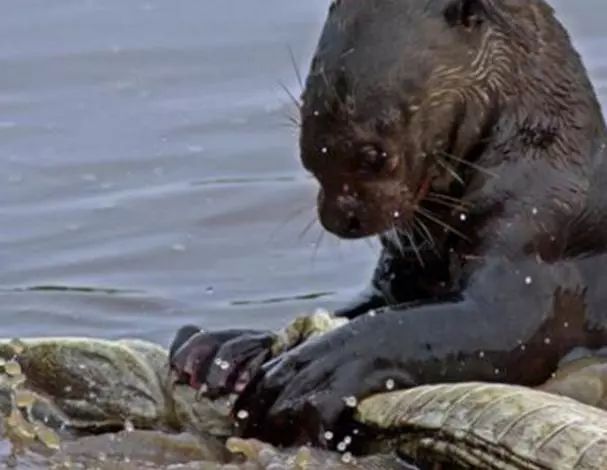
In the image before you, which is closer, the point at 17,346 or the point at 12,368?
the point at 12,368

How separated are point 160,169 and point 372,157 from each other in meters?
3.89

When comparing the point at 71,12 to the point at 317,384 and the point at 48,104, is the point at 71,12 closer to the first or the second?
the point at 48,104

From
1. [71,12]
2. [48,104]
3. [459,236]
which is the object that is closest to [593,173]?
[459,236]

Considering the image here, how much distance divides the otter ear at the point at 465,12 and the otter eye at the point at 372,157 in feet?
1.32

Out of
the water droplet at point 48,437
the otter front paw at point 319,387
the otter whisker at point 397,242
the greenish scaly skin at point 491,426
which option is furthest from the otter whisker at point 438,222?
the water droplet at point 48,437

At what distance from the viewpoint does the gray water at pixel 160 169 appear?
8703mm

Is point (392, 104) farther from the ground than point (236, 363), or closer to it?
farther from the ground

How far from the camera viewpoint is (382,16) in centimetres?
640

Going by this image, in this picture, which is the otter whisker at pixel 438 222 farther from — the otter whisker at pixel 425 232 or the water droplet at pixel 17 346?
the water droplet at pixel 17 346

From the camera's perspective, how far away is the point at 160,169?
10141 millimetres

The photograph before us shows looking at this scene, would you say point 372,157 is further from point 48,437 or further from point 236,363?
point 48,437

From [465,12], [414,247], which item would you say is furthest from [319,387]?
[465,12]

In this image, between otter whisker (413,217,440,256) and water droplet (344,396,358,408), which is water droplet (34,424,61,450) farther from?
otter whisker (413,217,440,256)

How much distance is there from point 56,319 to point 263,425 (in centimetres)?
234
